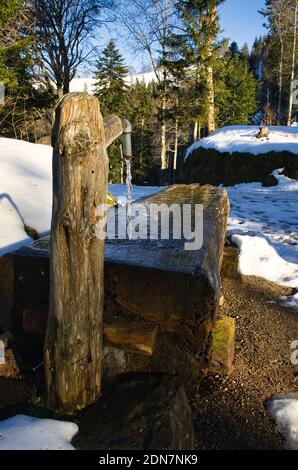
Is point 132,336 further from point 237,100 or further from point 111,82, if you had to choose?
point 237,100

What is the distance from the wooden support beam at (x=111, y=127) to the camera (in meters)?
1.89

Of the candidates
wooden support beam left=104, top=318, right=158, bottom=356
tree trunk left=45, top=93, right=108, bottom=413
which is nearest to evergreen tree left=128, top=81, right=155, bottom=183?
wooden support beam left=104, top=318, right=158, bottom=356

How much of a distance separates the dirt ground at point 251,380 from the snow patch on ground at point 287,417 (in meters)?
0.04

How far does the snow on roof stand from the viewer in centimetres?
1146

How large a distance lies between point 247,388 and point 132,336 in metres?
0.92

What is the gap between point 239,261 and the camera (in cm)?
430

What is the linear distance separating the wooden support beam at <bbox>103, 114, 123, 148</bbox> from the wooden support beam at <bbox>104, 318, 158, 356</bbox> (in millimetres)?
1051

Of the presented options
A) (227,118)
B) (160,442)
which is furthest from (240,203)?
(227,118)

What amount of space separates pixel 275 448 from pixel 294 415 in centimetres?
27

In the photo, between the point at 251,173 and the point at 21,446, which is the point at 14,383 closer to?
the point at 21,446

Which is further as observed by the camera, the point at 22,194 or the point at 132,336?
the point at 22,194

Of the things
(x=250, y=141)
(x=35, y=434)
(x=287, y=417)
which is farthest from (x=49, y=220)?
(x=250, y=141)

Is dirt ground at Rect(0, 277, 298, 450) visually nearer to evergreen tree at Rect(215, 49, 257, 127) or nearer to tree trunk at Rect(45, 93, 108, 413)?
tree trunk at Rect(45, 93, 108, 413)

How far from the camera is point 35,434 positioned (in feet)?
5.39
